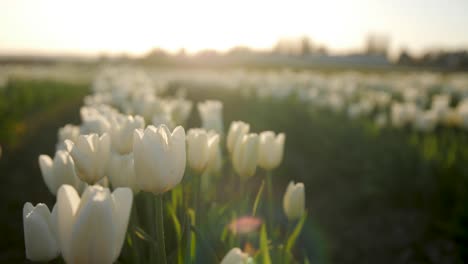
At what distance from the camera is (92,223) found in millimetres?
1096

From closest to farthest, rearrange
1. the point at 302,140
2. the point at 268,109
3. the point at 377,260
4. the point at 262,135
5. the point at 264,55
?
1. the point at 262,135
2. the point at 377,260
3. the point at 302,140
4. the point at 268,109
5. the point at 264,55

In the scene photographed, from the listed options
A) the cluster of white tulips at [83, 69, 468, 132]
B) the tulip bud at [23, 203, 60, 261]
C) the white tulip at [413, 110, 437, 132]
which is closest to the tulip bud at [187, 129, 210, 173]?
the tulip bud at [23, 203, 60, 261]

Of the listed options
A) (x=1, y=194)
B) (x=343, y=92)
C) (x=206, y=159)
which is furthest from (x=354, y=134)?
(x=1, y=194)

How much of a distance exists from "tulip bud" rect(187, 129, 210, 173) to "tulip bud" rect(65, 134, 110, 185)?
0.32 meters

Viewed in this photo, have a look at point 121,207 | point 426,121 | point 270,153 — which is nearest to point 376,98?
point 426,121

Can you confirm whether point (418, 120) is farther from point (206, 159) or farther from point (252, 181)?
point (206, 159)

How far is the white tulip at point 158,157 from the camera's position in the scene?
1.33 m

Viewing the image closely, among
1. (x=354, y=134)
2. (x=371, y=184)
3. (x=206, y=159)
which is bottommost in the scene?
(x=371, y=184)

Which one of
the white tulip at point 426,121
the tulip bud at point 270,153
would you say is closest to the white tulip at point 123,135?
the tulip bud at point 270,153

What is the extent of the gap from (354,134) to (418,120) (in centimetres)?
92

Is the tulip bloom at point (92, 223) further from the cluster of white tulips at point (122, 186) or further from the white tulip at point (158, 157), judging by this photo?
the white tulip at point (158, 157)

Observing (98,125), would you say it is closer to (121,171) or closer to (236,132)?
(121,171)

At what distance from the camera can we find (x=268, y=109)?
830 cm

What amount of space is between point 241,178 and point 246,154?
0.25 metres
